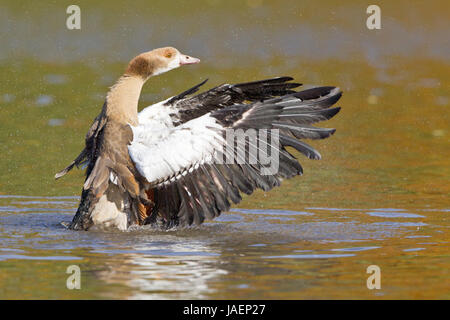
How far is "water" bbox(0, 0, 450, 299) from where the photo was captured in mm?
8992

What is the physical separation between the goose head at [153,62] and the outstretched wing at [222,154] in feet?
4.47

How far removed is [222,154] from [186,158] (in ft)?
1.23

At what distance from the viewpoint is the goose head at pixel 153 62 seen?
463 inches

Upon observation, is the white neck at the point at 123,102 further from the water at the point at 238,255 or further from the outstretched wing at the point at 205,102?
the water at the point at 238,255

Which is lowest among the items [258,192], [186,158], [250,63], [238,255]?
[238,255]

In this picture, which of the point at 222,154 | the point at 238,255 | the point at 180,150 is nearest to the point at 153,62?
the point at 180,150

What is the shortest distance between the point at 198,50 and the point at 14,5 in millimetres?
5225

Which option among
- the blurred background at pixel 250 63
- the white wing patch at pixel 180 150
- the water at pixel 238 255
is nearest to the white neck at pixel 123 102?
the white wing patch at pixel 180 150

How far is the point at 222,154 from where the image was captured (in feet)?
34.0

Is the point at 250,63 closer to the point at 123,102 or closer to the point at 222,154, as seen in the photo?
the point at 123,102

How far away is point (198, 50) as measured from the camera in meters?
25.5
